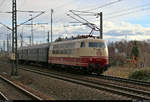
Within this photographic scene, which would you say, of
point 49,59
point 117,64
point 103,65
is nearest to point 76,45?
point 103,65

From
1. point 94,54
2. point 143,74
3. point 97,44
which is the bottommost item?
point 143,74

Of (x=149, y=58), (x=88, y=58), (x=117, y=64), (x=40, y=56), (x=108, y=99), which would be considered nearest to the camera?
(x=108, y=99)

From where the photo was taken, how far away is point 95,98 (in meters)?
11.7

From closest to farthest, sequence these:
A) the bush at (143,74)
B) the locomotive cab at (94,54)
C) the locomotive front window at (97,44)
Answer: the bush at (143,74) < the locomotive cab at (94,54) < the locomotive front window at (97,44)

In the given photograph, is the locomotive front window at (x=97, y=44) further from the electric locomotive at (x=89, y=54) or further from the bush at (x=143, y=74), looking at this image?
the bush at (x=143, y=74)

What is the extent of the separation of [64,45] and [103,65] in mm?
5910

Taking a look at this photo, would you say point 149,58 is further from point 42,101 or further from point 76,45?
point 42,101

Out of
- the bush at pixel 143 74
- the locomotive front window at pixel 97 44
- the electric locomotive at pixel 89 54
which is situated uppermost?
the locomotive front window at pixel 97 44

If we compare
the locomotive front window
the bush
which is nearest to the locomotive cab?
the locomotive front window

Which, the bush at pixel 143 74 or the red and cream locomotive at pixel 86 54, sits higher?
the red and cream locomotive at pixel 86 54

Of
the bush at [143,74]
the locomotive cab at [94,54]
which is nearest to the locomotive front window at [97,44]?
the locomotive cab at [94,54]

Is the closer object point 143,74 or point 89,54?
point 143,74

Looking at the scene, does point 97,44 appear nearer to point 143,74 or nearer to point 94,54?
point 94,54

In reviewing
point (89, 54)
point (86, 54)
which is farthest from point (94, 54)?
point (86, 54)
